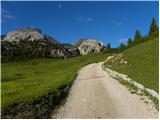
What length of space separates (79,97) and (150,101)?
20.5ft

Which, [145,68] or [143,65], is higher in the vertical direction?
[143,65]

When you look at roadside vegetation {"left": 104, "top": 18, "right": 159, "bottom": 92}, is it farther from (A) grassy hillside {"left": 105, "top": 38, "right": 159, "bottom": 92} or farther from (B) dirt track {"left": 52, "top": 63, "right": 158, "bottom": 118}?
(B) dirt track {"left": 52, "top": 63, "right": 158, "bottom": 118}

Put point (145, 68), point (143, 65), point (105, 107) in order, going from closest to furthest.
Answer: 1. point (105, 107)
2. point (145, 68)
3. point (143, 65)

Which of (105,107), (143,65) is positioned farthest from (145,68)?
(105,107)

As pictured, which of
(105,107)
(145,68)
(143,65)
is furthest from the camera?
(143,65)

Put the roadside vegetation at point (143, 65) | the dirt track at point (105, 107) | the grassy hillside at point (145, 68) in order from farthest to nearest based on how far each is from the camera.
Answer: the roadside vegetation at point (143, 65) < the grassy hillside at point (145, 68) < the dirt track at point (105, 107)

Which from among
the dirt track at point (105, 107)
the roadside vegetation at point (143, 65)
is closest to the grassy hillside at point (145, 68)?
the roadside vegetation at point (143, 65)

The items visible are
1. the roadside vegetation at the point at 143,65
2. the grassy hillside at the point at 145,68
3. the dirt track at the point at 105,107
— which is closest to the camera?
the dirt track at the point at 105,107

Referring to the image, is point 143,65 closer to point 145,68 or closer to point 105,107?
point 145,68

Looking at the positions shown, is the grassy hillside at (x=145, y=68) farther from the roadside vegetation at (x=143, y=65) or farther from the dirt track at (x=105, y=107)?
the dirt track at (x=105, y=107)

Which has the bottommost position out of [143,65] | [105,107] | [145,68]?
[105,107]

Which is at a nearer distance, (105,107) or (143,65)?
(105,107)

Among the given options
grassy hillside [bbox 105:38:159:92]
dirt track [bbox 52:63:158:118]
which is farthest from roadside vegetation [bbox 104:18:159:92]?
dirt track [bbox 52:63:158:118]

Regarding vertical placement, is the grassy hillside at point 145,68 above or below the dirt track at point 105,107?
above
